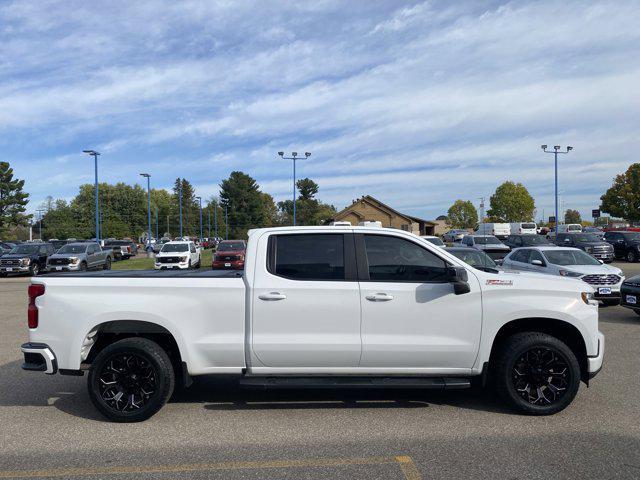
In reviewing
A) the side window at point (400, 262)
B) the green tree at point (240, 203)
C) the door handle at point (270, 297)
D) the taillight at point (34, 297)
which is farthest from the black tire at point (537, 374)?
the green tree at point (240, 203)

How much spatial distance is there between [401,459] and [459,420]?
113cm

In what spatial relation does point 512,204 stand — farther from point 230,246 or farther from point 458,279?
point 458,279

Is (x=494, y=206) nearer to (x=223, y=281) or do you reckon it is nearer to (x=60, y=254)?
(x=60, y=254)

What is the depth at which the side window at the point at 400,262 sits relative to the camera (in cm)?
509

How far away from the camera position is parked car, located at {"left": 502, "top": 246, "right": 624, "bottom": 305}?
1214cm

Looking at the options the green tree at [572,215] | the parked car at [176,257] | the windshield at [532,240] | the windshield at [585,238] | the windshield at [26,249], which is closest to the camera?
the windshield at [26,249]

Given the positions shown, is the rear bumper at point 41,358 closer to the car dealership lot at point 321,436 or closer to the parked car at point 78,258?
the car dealership lot at point 321,436

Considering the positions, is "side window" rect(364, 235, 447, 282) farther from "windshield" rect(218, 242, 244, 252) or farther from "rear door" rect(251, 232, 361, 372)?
"windshield" rect(218, 242, 244, 252)

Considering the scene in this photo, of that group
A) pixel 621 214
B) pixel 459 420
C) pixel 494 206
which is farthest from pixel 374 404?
pixel 494 206

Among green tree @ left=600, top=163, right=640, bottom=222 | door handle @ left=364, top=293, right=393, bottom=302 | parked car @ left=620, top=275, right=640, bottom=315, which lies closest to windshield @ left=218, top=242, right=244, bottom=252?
parked car @ left=620, top=275, right=640, bottom=315

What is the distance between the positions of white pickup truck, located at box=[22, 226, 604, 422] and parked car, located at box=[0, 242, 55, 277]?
23.5 metres

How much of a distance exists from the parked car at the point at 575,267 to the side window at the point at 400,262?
23.5ft

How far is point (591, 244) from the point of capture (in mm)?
26047

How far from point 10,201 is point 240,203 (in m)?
37.2
